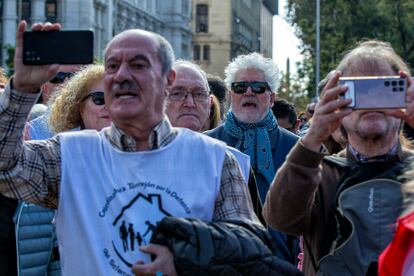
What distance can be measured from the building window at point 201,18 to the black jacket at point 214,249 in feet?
374

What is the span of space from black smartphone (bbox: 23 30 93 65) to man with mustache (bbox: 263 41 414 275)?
0.97 m

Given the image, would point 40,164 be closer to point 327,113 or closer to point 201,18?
point 327,113

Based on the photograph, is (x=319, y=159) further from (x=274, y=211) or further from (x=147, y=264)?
(x=147, y=264)

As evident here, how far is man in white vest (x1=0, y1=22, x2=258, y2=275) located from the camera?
3969 millimetres

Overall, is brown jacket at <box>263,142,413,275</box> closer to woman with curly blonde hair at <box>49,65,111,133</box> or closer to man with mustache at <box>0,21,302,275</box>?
man with mustache at <box>0,21,302,275</box>

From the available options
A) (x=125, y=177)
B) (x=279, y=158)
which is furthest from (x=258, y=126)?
(x=125, y=177)

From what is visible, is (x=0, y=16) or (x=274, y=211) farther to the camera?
(x=0, y=16)

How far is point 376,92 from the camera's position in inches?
158

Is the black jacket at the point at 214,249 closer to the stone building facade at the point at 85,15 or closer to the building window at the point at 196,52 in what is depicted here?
the stone building facade at the point at 85,15

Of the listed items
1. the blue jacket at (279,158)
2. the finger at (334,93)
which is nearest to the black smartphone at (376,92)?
the finger at (334,93)

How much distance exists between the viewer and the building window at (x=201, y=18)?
385 feet

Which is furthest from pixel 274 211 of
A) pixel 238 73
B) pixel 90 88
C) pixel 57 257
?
pixel 238 73

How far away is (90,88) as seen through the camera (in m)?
6.21

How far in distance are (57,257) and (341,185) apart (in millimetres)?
1851
